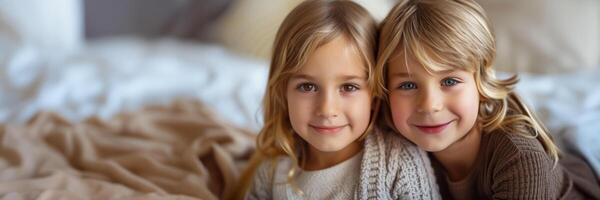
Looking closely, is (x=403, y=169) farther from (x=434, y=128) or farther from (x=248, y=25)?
(x=248, y=25)

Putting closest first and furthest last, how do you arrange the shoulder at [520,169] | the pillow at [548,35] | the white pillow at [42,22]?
the shoulder at [520,169] → the pillow at [548,35] → the white pillow at [42,22]

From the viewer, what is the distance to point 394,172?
1.02 metres

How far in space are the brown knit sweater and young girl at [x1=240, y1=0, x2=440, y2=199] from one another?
8 cm

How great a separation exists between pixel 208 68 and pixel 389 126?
1.08 m

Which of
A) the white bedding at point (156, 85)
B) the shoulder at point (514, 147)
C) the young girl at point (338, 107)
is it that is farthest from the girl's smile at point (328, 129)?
the white bedding at point (156, 85)

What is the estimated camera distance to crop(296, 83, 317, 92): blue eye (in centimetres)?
102

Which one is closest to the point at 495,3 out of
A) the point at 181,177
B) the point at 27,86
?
the point at 181,177

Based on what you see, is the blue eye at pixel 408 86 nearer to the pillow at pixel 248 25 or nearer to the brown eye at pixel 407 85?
the brown eye at pixel 407 85

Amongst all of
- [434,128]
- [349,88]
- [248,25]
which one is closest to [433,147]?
[434,128]

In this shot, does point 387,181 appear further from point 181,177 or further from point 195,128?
point 195,128

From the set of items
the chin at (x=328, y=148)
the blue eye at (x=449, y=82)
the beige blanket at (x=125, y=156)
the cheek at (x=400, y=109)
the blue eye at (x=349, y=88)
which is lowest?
the beige blanket at (x=125, y=156)

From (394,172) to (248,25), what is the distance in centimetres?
135

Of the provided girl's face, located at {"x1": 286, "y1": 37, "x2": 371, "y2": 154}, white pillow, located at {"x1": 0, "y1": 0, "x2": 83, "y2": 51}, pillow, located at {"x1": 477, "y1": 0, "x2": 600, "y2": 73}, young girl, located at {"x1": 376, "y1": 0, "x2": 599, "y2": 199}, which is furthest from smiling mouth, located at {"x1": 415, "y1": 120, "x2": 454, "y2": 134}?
white pillow, located at {"x1": 0, "y1": 0, "x2": 83, "y2": 51}

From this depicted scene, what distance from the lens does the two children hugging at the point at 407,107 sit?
952 mm
